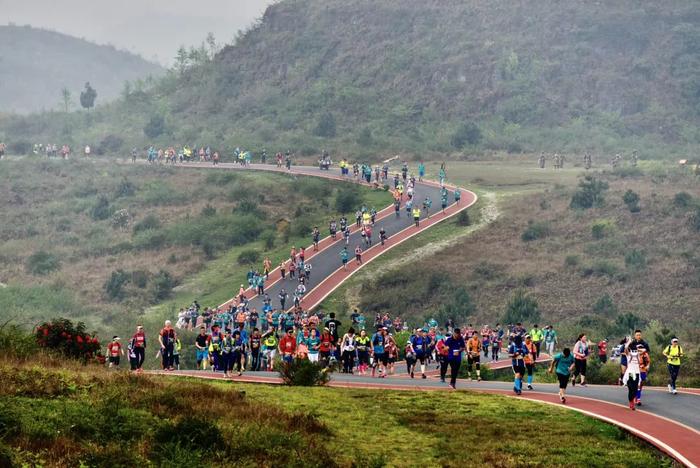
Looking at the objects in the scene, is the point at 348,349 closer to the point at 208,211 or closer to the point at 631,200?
the point at 631,200

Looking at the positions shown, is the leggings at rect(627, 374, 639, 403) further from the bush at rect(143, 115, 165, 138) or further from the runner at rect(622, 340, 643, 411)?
the bush at rect(143, 115, 165, 138)

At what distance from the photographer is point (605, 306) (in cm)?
4994

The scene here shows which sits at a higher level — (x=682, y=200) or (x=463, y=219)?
(x=682, y=200)

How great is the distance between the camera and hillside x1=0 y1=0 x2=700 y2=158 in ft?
354

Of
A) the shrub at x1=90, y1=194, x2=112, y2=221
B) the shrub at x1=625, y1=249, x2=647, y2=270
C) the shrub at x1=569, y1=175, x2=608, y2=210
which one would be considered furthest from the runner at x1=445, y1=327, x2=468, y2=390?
the shrub at x1=90, y1=194, x2=112, y2=221

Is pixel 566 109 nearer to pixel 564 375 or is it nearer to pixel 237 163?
pixel 237 163

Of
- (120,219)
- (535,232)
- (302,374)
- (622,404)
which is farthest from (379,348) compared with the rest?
(120,219)

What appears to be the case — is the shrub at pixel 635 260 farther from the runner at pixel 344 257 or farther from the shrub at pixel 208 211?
the shrub at pixel 208 211

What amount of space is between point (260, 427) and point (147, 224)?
62.3 meters

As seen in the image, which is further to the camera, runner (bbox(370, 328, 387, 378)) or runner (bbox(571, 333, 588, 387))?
runner (bbox(370, 328, 387, 378))

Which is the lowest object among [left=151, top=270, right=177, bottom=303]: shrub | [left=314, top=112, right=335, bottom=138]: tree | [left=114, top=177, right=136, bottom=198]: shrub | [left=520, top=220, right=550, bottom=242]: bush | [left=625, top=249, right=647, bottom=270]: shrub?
[left=151, top=270, right=177, bottom=303]: shrub

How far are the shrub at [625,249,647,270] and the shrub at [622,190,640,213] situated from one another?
8.63 m

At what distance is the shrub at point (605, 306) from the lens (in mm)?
49406

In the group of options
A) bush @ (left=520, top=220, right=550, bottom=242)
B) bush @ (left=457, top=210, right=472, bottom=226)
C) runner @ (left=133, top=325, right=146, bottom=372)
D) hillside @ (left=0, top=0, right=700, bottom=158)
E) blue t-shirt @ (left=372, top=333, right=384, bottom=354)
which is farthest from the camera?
hillside @ (left=0, top=0, right=700, bottom=158)
